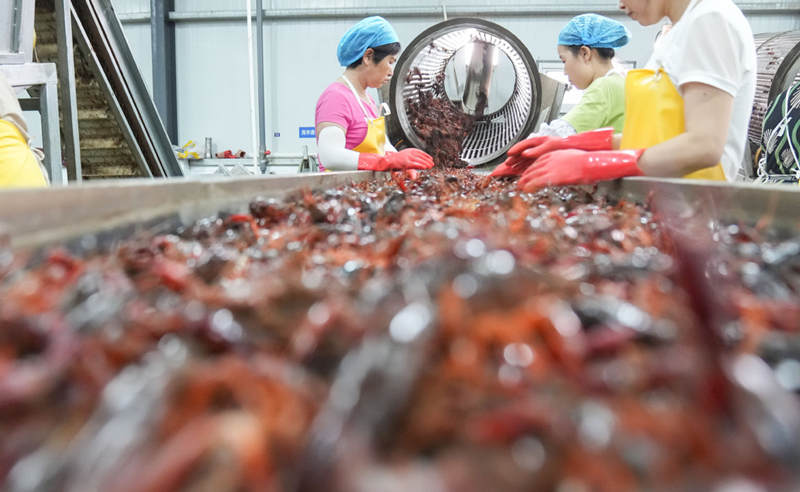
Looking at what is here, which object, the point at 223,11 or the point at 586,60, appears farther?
the point at 223,11

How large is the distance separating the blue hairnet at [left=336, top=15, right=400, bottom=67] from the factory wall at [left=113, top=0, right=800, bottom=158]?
5609mm

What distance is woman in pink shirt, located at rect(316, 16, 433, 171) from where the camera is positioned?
3.27 m

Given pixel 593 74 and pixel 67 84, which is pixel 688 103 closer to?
pixel 593 74

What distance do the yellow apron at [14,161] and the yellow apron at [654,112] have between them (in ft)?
8.68

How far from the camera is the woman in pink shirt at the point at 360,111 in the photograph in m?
3.27

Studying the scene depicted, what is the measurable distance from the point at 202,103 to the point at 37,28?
7059 millimetres

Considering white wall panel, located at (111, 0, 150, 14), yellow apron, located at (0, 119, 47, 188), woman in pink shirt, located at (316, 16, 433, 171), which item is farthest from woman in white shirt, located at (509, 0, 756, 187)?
white wall panel, located at (111, 0, 150, 14)

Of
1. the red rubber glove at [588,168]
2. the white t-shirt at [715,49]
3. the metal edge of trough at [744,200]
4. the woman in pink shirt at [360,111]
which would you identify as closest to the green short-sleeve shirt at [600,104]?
the woman in pink shirt at [360,111]

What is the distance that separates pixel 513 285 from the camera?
1.34 ft

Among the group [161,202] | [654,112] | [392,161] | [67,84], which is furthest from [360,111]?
[161,202]

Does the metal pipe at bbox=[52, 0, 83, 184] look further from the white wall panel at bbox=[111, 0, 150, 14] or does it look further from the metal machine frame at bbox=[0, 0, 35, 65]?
the white wall panel at bbox=[111, 0, 150, 14]

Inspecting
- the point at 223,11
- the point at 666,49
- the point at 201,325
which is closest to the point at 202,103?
the point at 223,11

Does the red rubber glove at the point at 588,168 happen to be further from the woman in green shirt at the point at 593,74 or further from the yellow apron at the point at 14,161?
the yellow apron at the point at 14,161

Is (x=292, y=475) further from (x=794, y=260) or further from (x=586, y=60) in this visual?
(x=586, y=60)
